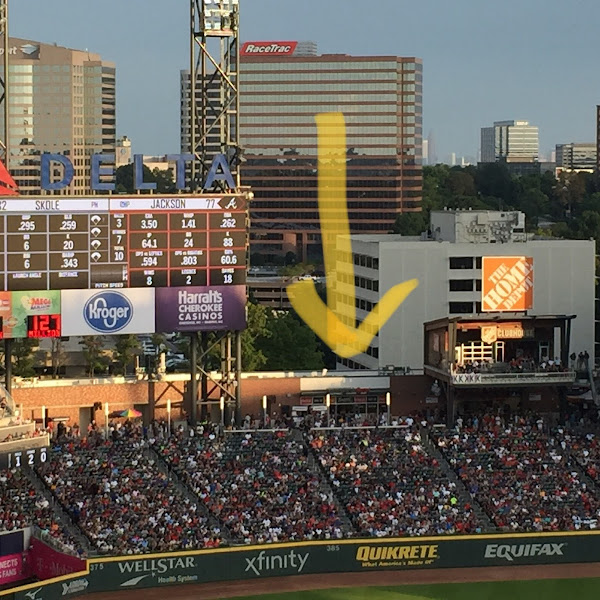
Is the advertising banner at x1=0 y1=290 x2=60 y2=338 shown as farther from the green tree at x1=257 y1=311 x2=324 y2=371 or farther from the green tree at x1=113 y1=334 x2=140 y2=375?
the green tree at x1=257 y1=311 x2=324 y2=371

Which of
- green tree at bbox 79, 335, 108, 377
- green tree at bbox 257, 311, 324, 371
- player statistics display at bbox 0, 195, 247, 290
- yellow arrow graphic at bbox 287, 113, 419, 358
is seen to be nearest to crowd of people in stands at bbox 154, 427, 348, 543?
player statistics display at bbox 0, 195, 247, 290

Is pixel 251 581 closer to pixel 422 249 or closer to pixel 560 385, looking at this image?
pixel 560 385

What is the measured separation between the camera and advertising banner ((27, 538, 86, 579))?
38.1 metres

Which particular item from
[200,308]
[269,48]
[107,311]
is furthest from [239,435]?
[269,48]

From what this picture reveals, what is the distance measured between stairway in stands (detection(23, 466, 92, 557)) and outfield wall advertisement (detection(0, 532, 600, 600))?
134 centimetres

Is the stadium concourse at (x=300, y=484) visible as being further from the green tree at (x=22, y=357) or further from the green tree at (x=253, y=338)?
the green tree at (x=22, y=357)

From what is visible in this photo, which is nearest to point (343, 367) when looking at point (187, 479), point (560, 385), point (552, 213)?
point (560, 385)

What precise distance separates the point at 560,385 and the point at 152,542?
57.8 feet

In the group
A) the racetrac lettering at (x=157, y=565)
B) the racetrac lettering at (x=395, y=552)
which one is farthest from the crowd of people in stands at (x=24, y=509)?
the racetrac lettering at (x=395, y=552)

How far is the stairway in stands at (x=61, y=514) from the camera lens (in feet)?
134

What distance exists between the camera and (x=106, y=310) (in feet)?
149

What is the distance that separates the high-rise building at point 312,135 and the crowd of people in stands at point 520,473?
106091 mm

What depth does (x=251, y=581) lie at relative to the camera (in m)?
40.9

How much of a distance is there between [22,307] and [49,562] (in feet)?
30.1
